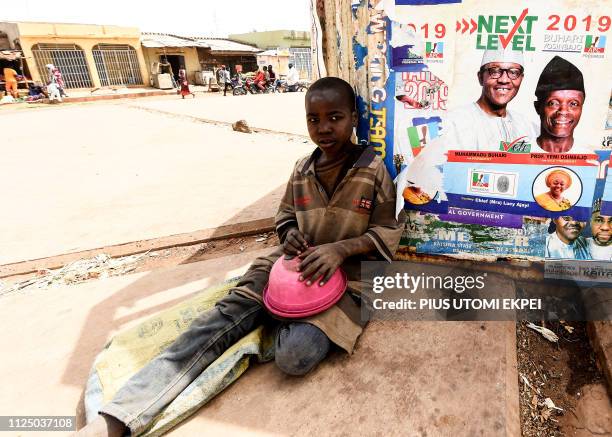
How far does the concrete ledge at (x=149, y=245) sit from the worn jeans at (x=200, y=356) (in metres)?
1.49

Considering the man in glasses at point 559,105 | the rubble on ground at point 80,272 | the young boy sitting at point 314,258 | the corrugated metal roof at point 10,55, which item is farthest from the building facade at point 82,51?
the man in glasses at point 559,105

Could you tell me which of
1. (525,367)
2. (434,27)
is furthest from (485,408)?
(434,27)

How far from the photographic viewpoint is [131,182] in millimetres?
4852

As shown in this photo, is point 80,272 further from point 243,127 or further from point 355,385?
point 243,127

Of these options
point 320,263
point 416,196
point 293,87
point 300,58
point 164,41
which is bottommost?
point 320,263

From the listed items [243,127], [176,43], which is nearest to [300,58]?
[176,43]

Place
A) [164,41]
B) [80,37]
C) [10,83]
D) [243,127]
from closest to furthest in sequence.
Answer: [243,127] → [10,83] → [80,37] → [164,41]

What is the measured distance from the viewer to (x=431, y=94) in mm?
1802

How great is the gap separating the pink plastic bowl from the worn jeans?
71 millimetres

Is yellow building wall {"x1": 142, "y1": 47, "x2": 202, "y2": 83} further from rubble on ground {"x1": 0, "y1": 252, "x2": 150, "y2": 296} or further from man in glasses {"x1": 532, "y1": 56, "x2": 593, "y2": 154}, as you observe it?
man in glasses {"x1": 532, "y1": 56, "x2": 593, "y2": 154}

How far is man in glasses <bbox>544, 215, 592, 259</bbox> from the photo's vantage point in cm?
178

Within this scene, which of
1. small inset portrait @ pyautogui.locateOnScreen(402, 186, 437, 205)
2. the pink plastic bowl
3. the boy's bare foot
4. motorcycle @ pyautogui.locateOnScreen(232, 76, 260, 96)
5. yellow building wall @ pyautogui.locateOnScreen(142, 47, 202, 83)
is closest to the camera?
the boy's bare foot

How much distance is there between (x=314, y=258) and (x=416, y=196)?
71cm

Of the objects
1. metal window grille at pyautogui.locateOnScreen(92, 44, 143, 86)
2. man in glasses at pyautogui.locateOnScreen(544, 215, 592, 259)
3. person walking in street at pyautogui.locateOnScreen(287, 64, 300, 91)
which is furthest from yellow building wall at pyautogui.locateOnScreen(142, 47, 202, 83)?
man in glasses at pyautogui.locateOnScreen(544, 215, 592, 259)
